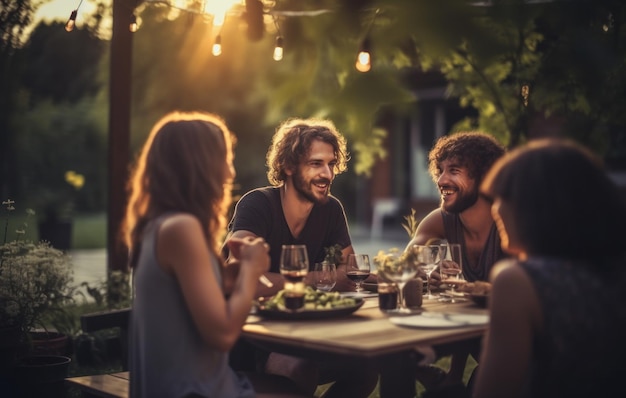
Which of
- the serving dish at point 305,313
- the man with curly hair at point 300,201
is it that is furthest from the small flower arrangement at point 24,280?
the serving dish at point 305,313

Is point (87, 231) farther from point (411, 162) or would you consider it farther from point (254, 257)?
point (254, 257)

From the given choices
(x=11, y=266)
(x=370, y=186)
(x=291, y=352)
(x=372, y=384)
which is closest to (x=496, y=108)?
(x=372, y=384)

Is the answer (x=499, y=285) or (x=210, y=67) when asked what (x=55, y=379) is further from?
(x=210, y=67)

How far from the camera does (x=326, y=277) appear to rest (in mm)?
3672

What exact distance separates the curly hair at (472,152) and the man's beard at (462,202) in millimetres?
118

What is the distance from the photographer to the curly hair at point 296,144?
15.4 feet

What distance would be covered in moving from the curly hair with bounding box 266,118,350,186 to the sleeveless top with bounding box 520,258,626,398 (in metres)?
2.63

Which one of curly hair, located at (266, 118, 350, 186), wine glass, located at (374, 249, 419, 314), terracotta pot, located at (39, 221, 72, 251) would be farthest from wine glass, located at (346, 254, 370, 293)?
terracotta pot, located at (39, 221, 72, 251)

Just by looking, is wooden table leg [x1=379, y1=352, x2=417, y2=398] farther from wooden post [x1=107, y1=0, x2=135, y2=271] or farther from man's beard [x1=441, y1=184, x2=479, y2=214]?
wooden post [x1=107, y1=0, x2=135, y2=271]

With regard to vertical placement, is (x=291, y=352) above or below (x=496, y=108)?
below

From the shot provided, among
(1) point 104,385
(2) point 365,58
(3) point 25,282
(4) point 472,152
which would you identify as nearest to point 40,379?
(1) point 104,385

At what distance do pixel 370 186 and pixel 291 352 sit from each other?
21029 mm

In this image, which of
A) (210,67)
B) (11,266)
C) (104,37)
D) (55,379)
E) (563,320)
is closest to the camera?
(563,320)

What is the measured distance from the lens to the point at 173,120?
9.08 feet
